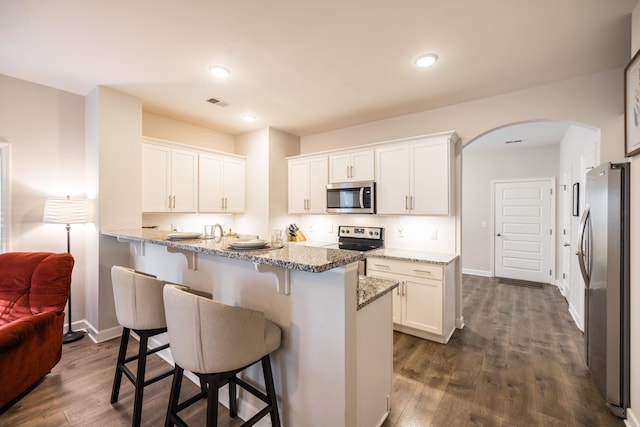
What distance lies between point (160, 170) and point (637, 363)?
469cm

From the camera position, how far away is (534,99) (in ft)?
9.50

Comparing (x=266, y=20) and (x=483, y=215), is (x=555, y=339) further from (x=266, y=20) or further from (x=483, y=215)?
(x=266, y=20)

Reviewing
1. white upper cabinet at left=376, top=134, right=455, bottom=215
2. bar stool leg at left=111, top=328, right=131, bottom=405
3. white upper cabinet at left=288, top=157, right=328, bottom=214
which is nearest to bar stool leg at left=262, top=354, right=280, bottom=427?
bar stool leg at left=111, top=328, right=131, bottom=405

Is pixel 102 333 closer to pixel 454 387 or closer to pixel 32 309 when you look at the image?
pixel 32 309

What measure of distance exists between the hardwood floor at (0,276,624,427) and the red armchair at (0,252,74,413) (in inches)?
9.1

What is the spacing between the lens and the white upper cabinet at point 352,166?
12.3 feet

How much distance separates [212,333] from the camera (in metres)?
1.32

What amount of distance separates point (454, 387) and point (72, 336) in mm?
3866

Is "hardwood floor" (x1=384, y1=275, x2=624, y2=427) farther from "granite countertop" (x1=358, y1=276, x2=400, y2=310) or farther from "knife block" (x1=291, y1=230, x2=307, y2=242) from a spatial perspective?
"knife block" (x1=291, y1=230, x2=307, y2=242)

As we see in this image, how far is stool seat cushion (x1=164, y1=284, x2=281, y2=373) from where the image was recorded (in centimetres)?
131

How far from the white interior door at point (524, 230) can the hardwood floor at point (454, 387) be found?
8.13 feet

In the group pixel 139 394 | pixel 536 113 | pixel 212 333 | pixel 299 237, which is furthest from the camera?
pixel 299 237

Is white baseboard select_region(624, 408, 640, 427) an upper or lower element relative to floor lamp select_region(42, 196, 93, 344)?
lower

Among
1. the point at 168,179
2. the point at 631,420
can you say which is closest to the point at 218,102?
the point at 168,179
